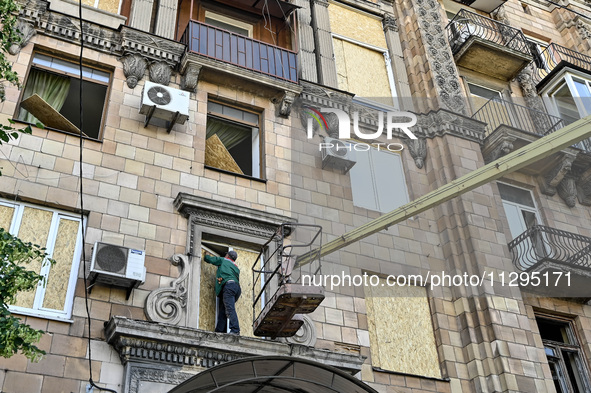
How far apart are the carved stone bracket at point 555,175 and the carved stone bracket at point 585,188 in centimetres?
62

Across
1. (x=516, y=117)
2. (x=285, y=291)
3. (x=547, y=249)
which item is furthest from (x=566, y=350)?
(x=285, y=291)

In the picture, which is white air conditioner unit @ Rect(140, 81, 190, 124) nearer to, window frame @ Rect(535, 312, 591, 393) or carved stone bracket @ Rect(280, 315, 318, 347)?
carved stone bracket @ Rect(280, 315, 318, 347)

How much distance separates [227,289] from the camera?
11.8 m

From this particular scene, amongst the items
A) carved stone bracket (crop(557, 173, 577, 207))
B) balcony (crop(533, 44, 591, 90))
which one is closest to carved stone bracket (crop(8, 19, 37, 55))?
carved stone bracket (crop(557, 173, 577, 207))

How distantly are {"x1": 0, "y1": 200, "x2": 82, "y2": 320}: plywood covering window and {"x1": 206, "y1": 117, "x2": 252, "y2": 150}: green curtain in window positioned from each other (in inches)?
162

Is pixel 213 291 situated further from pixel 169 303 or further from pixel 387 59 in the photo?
pixel 387 59

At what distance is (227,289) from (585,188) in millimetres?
11232

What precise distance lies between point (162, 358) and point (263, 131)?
246 inches

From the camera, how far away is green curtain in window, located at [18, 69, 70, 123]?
535 inches

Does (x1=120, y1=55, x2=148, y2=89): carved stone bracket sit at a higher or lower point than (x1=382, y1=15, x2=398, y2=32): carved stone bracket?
lower

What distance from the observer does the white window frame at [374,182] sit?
15.5 m

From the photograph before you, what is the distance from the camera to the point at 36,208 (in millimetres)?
11664

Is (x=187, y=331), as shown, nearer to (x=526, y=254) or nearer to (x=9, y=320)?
(x=9, y=320)

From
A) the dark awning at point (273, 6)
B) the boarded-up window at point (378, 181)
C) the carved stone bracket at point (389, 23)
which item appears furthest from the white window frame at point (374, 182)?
the carved stone bracket at point (389, 23)
